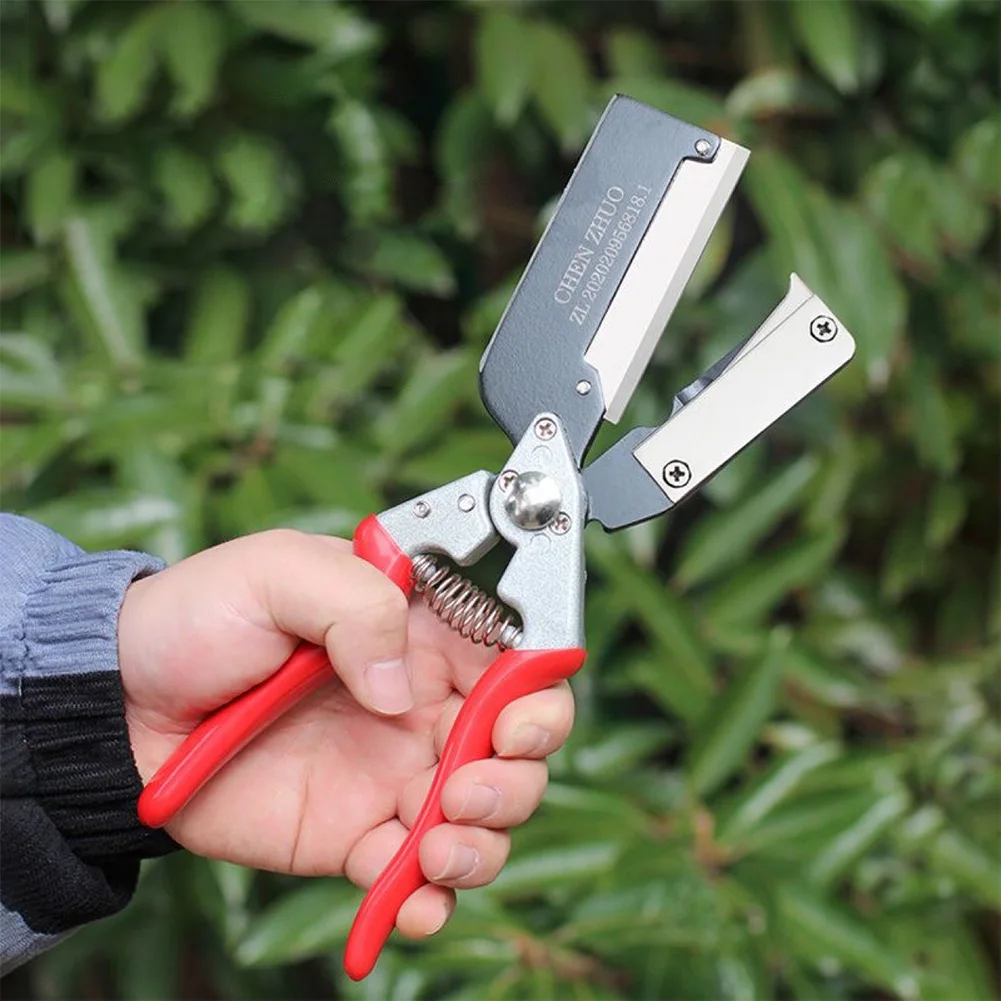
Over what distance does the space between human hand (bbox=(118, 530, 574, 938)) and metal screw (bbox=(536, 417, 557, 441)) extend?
10cm

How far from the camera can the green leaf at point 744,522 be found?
3.82ft

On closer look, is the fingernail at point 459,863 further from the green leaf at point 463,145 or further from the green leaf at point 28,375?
the green leaf at point 463,145

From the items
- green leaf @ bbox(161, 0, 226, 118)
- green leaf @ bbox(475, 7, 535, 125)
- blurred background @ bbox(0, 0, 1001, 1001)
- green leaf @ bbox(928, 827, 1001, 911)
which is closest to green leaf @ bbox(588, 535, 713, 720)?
blurred background @ bbox(0, 0, 1001, 1001)

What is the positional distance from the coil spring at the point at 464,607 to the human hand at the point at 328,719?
0.08 ft

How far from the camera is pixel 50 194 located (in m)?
1.13

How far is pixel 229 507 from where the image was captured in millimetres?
1011

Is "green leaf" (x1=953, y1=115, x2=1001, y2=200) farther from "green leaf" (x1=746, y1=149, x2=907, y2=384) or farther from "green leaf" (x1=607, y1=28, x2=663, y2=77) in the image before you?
"green leaf" (x1=607, y1=28, x2=663, y2=77)

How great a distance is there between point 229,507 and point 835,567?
639mm

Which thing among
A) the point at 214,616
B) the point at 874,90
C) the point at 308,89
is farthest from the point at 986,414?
the point at 214,616

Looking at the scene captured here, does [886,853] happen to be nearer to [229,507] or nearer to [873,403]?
[873,403]

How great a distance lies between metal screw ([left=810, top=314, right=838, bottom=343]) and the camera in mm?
634

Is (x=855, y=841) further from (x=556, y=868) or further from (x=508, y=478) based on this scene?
(x=508, y=478)

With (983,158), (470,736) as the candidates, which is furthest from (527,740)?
(983,158)

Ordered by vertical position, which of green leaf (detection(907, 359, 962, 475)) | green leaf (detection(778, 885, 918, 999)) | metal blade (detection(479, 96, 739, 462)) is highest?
metal blade (detection(479, 96, 739, 462))
